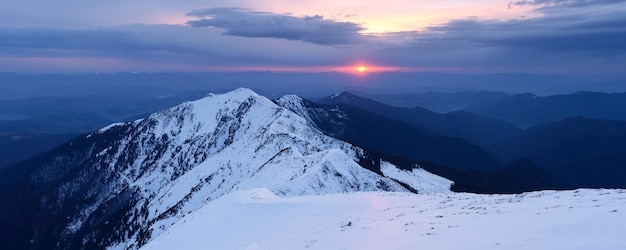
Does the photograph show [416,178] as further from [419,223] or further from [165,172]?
[419,223]

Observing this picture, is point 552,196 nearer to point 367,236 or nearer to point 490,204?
point 490,204

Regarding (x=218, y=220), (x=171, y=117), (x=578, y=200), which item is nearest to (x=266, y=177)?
(x=218, y=220)

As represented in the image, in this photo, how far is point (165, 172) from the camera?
13512 centimetres

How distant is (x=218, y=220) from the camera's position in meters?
40.4

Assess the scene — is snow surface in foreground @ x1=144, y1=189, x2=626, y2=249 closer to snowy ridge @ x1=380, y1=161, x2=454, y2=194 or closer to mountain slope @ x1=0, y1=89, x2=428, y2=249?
mountain slope @ x1=0, y1=89, x2=428, y2=249

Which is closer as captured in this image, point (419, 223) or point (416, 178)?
point (419, 223)

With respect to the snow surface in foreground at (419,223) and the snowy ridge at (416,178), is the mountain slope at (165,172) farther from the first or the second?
the snow surface in foreground at (419,223)

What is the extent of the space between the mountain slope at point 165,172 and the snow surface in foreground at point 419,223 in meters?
21.2

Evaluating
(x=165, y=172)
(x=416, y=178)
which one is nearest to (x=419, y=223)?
(x=416, y=178)

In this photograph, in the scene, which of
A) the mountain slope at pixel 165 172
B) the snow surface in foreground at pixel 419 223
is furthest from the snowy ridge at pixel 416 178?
the snow surface in foreground at pixel 419 223

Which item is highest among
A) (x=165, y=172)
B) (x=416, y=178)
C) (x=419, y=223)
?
(x=419, y=223)

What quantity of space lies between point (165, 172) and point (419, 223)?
126 m

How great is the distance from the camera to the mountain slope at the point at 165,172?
2985 inches

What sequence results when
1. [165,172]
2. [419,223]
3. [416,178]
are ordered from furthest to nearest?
[165,172] < [416,178] < [419,223]
